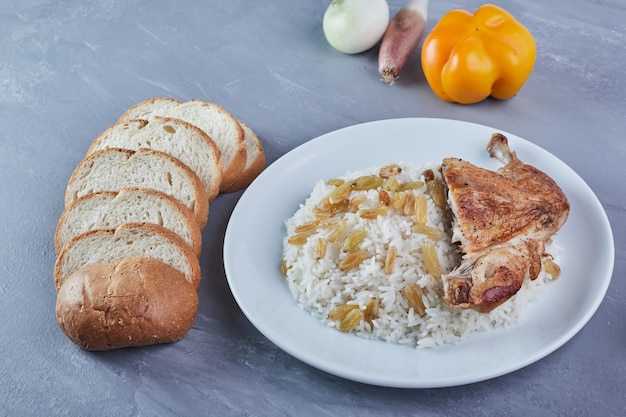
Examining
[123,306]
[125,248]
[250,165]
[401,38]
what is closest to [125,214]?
[125,248]

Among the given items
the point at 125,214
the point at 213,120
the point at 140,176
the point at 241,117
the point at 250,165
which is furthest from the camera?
the point at 241,117

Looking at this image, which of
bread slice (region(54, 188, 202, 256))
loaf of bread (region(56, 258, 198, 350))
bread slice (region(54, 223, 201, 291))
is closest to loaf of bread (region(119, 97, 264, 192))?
bread slice (region(54, 188, 202, 256))

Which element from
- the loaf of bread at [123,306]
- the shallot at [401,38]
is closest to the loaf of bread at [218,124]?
the loaf of bread at [123,306]

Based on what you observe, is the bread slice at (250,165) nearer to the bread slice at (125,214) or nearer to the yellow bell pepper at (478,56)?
the bread slice at (125,214)

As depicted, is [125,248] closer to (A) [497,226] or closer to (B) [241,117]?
(B) [241,117]

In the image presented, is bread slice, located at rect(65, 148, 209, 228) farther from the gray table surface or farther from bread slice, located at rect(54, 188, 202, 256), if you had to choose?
the gray table surface

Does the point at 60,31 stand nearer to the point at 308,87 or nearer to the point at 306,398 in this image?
the point at 308,87
